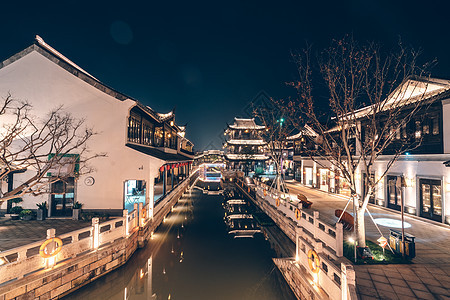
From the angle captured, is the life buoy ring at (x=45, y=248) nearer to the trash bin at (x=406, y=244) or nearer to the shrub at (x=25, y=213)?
the shrub at (x=25, y=213)

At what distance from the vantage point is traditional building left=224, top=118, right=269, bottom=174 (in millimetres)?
46378

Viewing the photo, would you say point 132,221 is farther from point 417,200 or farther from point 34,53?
point 417,200

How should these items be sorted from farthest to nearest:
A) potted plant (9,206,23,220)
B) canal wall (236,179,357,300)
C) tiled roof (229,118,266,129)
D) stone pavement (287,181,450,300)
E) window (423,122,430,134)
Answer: tiled roof (229,118,266,129)
window (423,122,430,134)
potted plant (9,206,23,220)
stone pavement (287,181,450,300)
canal wall (236,179,357,300)

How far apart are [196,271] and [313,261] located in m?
5.45

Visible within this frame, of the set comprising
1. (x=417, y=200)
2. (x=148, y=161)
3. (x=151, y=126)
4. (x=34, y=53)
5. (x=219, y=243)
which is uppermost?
(x=34, y=53)

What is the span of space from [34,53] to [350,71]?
55.5ft

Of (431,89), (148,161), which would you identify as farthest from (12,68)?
(431,89)

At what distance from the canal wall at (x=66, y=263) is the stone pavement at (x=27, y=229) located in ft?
3.55

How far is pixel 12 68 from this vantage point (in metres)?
12.5

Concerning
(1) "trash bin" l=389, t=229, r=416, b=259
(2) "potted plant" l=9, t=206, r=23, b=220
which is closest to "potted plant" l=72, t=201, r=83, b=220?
(2) "potted plant" l=9, t=206, r=23, b=220

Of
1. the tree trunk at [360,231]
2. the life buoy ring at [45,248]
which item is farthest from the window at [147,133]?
the tree trunk at [360,231]

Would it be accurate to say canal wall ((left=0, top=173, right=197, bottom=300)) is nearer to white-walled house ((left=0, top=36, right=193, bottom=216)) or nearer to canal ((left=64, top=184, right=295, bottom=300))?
canal ((left=64, top=184, right=295, bottom=300))

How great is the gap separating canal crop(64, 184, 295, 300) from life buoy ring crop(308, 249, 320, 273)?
1976mm

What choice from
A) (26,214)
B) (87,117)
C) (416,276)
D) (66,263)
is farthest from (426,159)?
(26,214)
